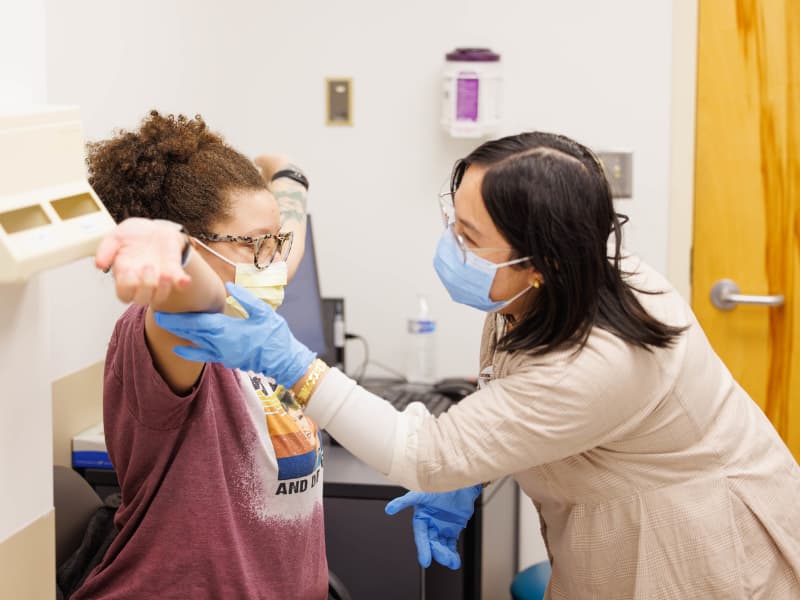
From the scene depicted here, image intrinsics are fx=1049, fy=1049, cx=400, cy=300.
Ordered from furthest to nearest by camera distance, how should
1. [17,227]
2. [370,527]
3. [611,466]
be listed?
[370,527] < [611,466] < [17,227]

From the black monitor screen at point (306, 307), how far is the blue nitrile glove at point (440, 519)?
934mm

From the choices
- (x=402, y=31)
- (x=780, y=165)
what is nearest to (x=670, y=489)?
(x=780, y=165)

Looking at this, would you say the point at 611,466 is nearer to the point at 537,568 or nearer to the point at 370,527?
the point at 370,527

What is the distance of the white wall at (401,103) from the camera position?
2861 millimetres

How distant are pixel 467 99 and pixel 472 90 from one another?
1.1 inches

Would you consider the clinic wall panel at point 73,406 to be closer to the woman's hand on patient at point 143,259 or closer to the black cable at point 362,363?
the black cable at point 362,363

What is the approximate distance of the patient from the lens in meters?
1.26

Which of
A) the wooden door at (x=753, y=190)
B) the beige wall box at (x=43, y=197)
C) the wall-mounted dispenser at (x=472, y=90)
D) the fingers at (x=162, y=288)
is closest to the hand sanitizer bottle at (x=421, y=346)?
the wall-mounted dispenser at (x=472, y=90)

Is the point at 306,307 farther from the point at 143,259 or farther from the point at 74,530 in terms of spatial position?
the point at 143,259

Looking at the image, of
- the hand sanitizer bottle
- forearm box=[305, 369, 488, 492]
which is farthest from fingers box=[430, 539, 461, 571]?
the hand sanitizer bottle

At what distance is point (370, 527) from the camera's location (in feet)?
7.38

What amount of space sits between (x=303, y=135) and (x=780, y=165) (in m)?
1.31

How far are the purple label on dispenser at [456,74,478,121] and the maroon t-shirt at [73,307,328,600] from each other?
1.59m

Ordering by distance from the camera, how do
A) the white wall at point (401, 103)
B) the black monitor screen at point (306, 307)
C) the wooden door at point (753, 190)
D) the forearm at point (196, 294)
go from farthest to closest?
the white wall at point (401, 103) < the wooden door at point (753, 190) < the black monitor screen at point (306, 307) < the forearm at point (196, 294)
